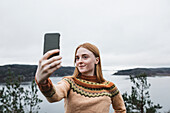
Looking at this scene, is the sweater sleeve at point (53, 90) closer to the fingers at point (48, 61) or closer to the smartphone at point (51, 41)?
the fingers at point (48, 61)

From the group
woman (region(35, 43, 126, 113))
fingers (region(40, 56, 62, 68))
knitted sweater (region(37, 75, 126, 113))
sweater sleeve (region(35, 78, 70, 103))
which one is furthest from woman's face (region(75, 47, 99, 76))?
fingers (region(40, 56, 62, 68))

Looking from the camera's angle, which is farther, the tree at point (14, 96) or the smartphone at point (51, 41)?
the tree at point (14, 96)

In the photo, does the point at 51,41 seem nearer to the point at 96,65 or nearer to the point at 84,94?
the point at 84,94

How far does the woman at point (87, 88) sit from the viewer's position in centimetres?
205

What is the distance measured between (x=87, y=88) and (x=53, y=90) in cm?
72

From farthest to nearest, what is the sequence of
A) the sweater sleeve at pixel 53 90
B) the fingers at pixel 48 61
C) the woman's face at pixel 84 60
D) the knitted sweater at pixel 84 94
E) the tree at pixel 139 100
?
the tree at pixel 139 100 → the woman's face at pixel 84 60 → the knitted sweater at pixel 84 94 → the sweater sleeve at pixel 53 90 → the fingers at pixel 48 61

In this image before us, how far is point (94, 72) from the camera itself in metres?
2.50

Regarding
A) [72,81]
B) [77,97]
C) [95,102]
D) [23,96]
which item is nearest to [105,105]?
[95,102]

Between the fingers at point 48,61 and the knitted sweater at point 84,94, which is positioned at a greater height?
the fingers at point 48,61

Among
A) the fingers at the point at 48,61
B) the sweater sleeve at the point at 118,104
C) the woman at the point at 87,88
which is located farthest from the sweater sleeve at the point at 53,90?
the sweater sleeve at the point at 118,104

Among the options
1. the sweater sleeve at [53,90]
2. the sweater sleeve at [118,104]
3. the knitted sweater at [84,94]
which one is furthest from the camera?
the sweater sleeve at [118,104]

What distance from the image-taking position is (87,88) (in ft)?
7.23

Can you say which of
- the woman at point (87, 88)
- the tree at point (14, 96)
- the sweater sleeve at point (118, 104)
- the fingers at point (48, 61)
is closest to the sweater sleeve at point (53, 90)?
the woman at point (87, 88)

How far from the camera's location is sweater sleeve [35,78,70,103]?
148cm
